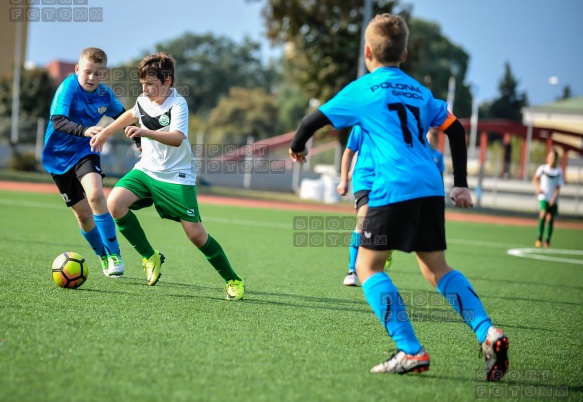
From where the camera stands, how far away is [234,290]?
624 cm

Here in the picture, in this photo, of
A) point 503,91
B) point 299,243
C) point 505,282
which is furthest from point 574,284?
point 503,91

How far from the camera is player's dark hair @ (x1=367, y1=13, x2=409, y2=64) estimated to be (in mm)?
4172

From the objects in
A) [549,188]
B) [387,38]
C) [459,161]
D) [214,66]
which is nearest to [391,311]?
[459,161]

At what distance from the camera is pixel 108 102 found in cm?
710

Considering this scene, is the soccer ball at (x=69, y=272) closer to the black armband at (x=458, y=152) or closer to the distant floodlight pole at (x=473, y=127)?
the black armband at (x=458, y=152)

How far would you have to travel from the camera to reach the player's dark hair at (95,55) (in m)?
6.69

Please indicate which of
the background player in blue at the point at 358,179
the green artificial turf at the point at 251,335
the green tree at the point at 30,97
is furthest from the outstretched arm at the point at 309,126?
the green tree at the point at 30,97

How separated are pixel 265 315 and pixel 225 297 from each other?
809 millimetres

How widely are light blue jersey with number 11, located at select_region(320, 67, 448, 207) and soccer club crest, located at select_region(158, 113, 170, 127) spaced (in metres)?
2.25

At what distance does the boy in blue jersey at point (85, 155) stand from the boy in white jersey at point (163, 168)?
67cm

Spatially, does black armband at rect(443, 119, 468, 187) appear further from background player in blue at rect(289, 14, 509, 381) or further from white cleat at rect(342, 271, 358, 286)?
white cleat at rect(342, 271, 358, 286)

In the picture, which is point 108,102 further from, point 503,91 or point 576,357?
point 503,91

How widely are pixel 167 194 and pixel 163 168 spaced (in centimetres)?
24

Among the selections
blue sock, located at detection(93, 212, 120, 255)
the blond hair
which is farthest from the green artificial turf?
the blond hair
